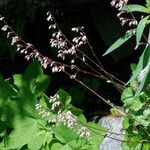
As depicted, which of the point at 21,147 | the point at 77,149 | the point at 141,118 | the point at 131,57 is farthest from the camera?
the point at 131,57

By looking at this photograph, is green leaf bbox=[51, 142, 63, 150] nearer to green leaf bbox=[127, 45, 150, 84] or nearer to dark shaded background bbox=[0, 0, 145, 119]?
dark shaded background bbox=[0, 0, 145, 119]

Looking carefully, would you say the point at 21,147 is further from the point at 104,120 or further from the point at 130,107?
the point at 130,107

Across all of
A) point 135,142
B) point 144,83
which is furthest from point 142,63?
point 135,142

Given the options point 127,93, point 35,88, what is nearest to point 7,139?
point 35,88

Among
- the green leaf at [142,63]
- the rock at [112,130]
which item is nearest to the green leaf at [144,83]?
the green leaf at [142,63]

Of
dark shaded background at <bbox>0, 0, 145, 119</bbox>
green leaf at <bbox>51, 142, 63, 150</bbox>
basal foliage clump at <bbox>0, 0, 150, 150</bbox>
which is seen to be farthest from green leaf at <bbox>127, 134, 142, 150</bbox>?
dark shaded background at <bbox>0, 0, 145, 119</bbox>

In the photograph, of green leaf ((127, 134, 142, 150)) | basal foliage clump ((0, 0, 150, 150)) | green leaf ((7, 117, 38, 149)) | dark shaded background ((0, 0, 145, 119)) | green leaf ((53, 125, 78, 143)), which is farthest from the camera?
dark shaded background ((0, 0, 145, 119))
